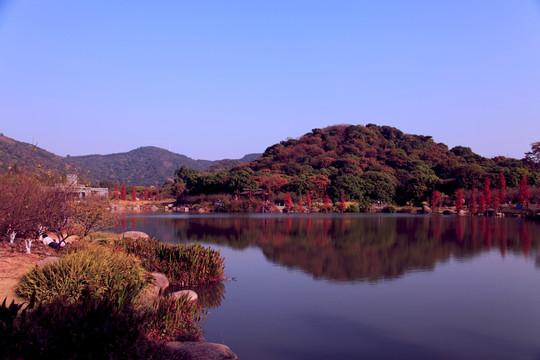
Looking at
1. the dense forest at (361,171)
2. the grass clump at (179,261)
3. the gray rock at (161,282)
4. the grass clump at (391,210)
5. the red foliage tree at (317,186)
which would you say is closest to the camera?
the gray rock at (161,282)

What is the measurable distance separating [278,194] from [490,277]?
4563 cm

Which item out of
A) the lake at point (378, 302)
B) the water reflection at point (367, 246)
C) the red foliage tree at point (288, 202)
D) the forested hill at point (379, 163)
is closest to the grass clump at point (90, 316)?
the lake at point (378, 302)

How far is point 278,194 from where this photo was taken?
58719 mm

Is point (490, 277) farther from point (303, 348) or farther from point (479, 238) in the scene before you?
point (479, 238)

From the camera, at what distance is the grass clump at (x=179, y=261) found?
11.8m

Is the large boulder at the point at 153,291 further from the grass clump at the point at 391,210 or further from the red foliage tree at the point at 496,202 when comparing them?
the grass clump at the point at 391,210

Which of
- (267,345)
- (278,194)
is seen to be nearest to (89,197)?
(267,345)

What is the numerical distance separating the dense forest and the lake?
14907 millimetres

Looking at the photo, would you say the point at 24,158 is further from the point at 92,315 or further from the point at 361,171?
the point at 92,315

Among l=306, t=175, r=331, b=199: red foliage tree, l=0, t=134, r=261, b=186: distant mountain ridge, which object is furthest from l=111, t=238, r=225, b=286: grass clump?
l=0, t=134, r=261, b=186: distant mountain ridge

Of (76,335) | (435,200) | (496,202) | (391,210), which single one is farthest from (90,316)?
(391,210)

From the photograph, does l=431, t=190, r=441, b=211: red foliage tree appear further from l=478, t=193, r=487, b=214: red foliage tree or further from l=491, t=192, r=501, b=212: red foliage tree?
l=491, t=192, r=501, b=212: red foliage tree

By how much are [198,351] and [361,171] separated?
69.8 metres

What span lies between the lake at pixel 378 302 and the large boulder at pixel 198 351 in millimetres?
1145
